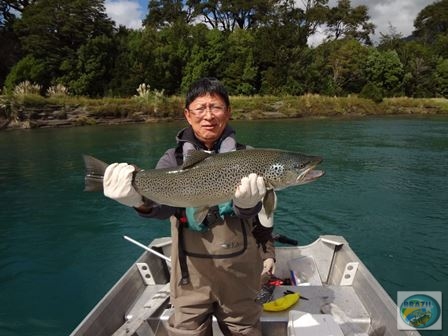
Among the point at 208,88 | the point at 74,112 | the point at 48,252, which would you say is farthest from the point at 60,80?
the point at 208,88

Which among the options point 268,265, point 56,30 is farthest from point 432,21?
point 268,265

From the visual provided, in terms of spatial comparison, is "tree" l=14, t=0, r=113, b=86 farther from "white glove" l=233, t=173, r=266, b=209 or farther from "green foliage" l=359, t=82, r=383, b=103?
"white glove" l=233, t=173, r=266, b=209

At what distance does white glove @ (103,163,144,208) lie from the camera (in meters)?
2.60

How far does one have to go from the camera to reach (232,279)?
8.82ft

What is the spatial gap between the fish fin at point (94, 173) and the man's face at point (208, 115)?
0.70m

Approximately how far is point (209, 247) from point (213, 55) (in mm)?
45759

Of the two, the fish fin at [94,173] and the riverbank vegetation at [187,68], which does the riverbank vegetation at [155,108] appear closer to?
the riverbank vegetation at [187,68]

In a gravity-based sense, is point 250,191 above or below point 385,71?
below

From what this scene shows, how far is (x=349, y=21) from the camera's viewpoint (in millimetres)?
59938

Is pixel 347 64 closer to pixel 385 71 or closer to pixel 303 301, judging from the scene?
pixel 385 71

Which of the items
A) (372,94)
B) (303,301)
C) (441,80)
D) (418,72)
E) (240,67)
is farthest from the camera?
(418,72)

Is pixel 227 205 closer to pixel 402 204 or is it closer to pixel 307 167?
Answer: pixel 307 167

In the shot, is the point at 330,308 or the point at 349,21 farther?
the point at 349,21

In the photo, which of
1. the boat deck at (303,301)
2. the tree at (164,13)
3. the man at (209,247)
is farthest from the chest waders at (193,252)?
the tree at (164,13)
